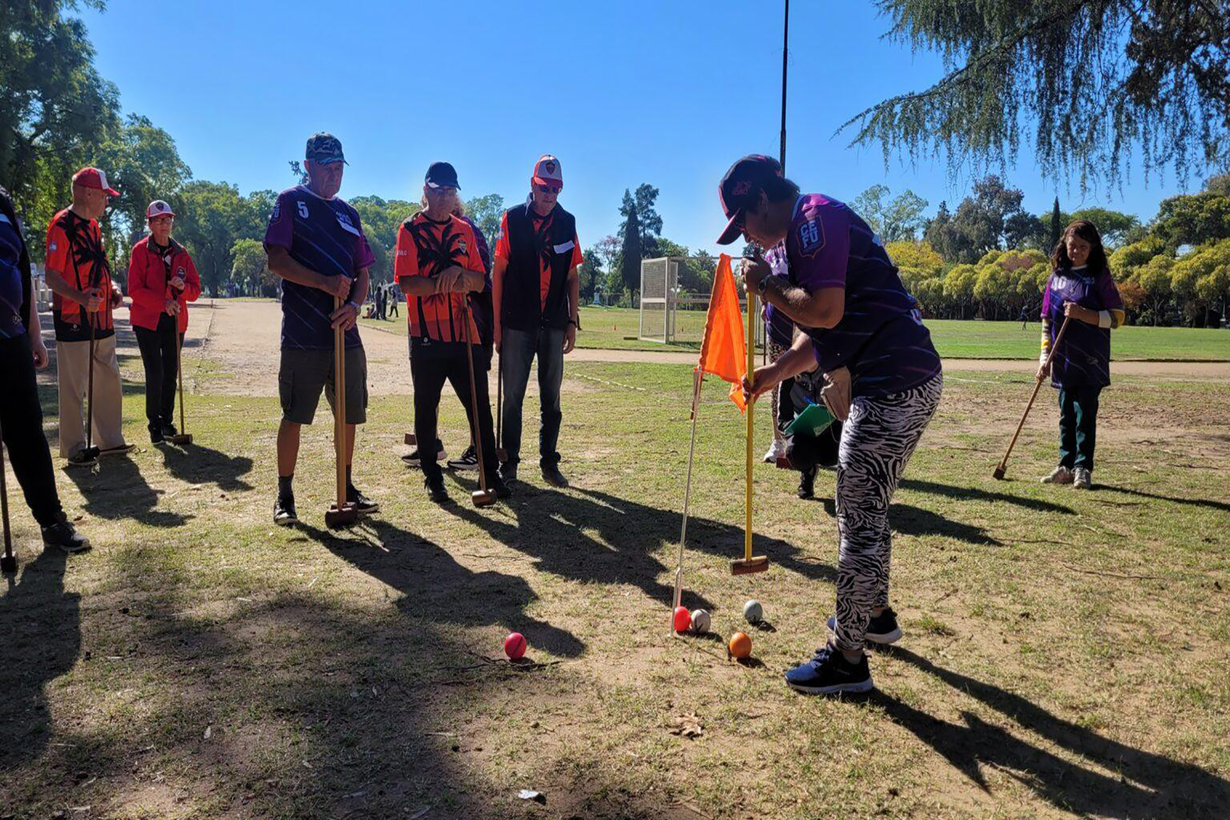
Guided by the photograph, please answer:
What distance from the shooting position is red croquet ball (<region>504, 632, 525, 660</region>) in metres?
3.69

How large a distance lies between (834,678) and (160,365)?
777 centimetres

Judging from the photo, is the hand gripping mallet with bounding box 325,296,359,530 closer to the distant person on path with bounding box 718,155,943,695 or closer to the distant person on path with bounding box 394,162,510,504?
the distant person on path with bounding box 394,162,510,504

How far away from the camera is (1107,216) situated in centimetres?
9300

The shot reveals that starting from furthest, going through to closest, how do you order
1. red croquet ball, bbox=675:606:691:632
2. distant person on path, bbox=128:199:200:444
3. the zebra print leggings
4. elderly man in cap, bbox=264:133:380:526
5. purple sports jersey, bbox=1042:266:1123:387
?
distant person on path, bbox=128:199:200:444
purple sports jersey, bbox=1042:266:1123:387
elderly man in cap, bbox=264:133:380:526
red croquet ball, bbox=675:606:691:632
the zebra print leggings

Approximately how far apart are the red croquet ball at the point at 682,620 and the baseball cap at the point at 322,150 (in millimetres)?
3701

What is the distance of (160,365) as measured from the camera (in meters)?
8.66

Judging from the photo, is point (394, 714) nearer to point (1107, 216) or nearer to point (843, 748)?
point (843, 748)

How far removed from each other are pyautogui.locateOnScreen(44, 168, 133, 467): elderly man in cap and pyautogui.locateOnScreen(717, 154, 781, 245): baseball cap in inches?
240

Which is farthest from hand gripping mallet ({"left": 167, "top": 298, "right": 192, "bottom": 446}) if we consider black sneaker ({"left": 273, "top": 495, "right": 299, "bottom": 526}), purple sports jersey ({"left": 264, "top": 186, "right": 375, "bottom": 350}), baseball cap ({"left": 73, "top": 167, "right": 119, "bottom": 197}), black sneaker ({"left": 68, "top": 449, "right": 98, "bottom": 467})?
purple sports jersey ({"left": 264, "top": 186, "right": 375, "bottom": 350})

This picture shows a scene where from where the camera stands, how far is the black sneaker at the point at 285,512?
568cm

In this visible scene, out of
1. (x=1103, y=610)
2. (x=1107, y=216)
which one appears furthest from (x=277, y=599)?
(x=1107, y=216)

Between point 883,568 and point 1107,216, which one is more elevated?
point 1107,216

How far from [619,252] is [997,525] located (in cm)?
11293

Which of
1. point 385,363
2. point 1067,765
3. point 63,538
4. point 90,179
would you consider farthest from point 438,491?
point 385,363
